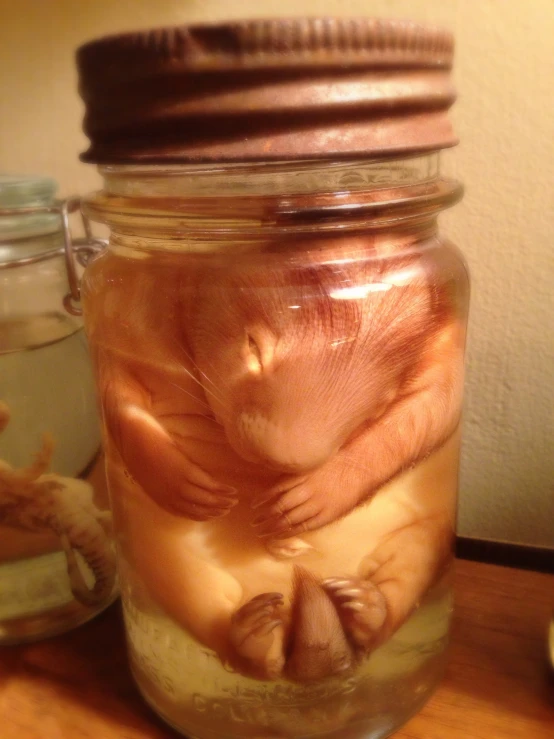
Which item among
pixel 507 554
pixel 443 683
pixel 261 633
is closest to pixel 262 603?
pixel 261 633

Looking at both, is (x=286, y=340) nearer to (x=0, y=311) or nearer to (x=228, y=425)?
(x=228, y=425)

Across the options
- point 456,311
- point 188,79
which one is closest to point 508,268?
point 456,311

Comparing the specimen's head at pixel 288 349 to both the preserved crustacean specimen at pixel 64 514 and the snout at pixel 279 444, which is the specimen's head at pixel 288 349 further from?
the preserved crustacean specimen at pixel 64 514

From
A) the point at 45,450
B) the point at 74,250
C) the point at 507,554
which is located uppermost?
the point at 74,250

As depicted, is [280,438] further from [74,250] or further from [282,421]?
[74,250]

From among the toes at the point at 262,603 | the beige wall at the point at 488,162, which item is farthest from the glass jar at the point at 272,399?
the beige wall at the point at 488,162

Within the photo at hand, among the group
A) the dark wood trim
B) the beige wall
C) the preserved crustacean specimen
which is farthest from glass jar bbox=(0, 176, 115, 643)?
the dark wood trim
